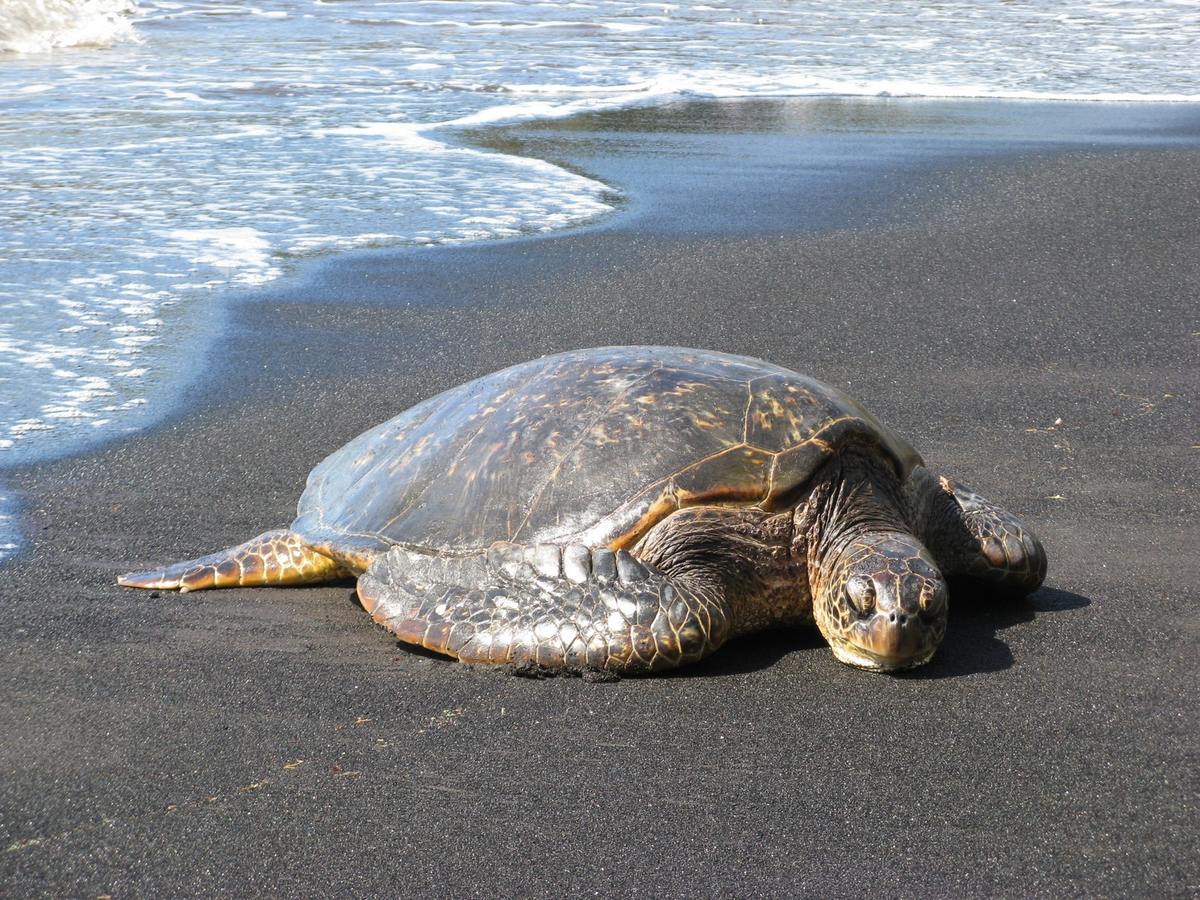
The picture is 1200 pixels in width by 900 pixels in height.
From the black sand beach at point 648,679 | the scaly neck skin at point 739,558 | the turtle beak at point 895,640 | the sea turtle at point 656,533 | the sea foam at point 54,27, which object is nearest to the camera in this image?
the black sand beach at point 648,679

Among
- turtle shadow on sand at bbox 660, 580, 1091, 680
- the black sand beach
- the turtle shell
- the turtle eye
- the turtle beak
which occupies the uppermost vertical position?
the turtle shell

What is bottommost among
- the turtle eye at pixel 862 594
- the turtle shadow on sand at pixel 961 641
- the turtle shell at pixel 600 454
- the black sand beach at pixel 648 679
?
the turtle shadow on sand at pixel 961 641

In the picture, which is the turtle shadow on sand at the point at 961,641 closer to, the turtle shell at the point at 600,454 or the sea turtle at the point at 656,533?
the sea turtle at the point at 656,533

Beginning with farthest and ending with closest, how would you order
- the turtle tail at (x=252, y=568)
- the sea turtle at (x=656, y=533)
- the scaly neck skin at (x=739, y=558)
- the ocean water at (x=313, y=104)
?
the ocean water at (x=313, y=104)
the turtle tail at (x=252, y=568)
the scaly neck skin at (x=739, y=558)
the sea turtle at (x=656, y=533)

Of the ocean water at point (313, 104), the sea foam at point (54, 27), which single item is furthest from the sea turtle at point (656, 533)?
the sea foam at point (54, 27)

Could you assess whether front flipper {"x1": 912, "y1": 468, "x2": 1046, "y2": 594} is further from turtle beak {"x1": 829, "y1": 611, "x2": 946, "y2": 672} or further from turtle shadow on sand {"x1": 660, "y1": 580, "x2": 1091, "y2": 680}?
turtle beak {"x1": 829, "y1": 611, "x2": 946, "y2": 672}

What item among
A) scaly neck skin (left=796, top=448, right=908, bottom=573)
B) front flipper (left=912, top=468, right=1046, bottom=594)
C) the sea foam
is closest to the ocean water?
the sea foam

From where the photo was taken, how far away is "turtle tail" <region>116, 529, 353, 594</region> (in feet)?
10.7

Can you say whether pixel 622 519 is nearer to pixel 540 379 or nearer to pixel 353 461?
pixel 540 379

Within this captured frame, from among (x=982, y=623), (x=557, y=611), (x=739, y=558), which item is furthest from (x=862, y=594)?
(x=557, y=611)

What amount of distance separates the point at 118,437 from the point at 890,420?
3.04m

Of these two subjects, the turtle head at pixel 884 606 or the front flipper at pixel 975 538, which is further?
the front flipper at pixel 975 538

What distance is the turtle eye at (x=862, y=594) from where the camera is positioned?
2609 mm

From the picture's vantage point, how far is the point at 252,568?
3.27 meters
